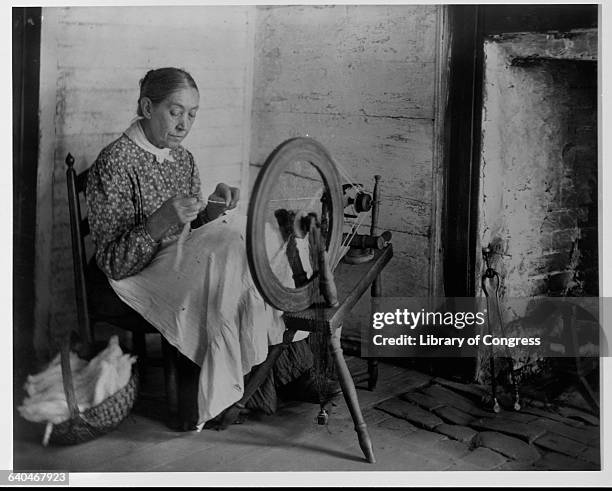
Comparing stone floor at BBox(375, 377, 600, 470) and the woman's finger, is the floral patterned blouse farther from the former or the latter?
stone floor at BBox(375, 377, 600, 470)

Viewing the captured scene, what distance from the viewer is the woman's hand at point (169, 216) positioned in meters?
2.22

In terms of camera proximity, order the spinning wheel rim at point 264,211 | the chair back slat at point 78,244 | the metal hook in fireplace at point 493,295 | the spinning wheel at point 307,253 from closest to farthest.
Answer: the spinning wheel rim at point 264,211, the spinning wheel at point 307,253, the chair back slat at point 78,244, the metal hook in fireplace at point 493,295

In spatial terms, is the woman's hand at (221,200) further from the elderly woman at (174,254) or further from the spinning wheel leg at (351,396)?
the spinning wheel leg at (351,396)

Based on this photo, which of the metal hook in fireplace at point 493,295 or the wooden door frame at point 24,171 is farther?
the metal hook in fireplace at point 493,295

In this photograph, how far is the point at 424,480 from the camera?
2.28 metres

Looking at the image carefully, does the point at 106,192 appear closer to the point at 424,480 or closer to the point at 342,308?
the point at 342,308

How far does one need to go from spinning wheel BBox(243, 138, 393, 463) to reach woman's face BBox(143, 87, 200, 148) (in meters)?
0.33

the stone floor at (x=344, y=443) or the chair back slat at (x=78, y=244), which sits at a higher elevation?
the chair back slat at (x=78, y=244)

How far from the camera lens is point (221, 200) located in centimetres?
231

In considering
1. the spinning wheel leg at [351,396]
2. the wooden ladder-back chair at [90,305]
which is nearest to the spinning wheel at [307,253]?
the spinning wheel leg at [351,396]

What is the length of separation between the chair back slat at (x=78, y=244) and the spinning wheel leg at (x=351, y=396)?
0.72 m

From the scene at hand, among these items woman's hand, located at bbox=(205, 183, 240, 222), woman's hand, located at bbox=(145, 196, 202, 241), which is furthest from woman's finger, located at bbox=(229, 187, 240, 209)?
woman's hand, located at bbox=(145, 196, 202, 241)

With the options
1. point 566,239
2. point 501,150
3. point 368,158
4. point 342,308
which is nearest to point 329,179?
point 368,158

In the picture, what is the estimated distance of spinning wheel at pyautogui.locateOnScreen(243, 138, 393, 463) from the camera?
2.14m
